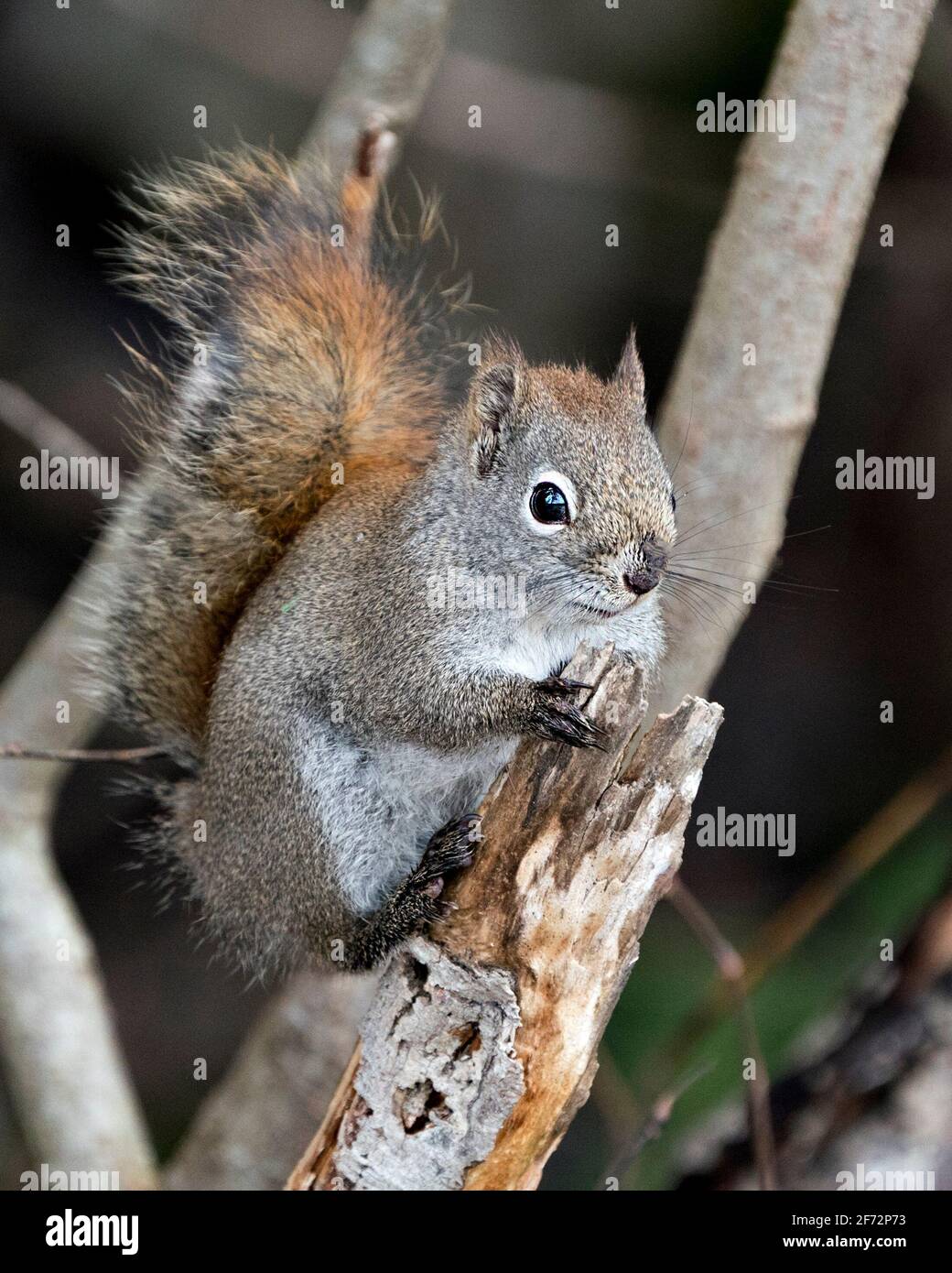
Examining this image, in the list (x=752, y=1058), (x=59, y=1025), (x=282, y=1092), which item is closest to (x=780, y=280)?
(x=752, y=1058)

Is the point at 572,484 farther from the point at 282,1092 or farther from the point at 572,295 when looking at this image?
the point at 572,295

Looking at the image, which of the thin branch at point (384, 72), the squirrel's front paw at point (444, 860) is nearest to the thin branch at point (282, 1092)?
the squirrel's front paw at point (444, 860)

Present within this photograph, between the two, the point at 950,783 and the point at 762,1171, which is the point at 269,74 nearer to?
the point at 950,783

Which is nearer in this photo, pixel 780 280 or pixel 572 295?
pixel 780 280

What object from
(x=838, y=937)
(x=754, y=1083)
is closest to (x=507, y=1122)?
(x=754, y=1083)

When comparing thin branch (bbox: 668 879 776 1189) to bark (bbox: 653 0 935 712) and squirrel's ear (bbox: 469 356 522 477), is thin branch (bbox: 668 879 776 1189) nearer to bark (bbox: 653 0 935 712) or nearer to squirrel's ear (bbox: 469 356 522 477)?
bark (bbox: 653 0 935 712)

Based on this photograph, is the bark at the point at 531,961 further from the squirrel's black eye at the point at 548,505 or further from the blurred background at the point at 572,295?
the blurred background at the point at 572,295
